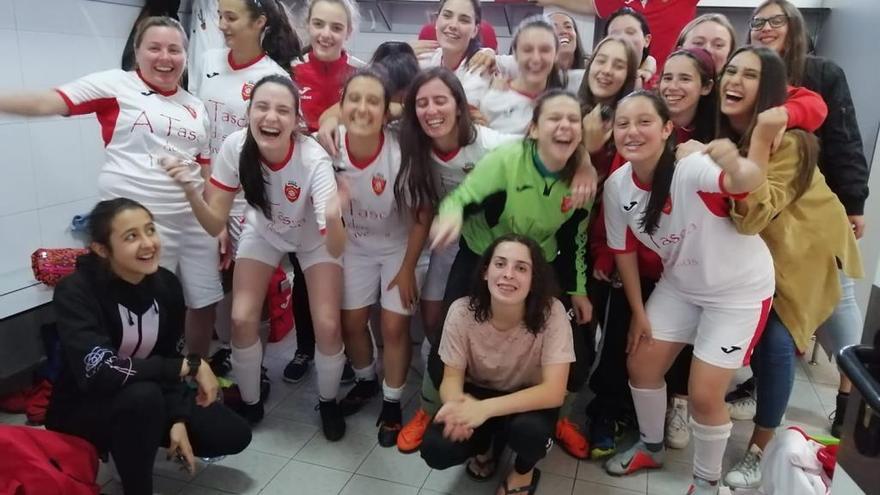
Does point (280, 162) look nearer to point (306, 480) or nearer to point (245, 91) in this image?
point (245, 91)

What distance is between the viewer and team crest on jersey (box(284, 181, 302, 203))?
7.00ft

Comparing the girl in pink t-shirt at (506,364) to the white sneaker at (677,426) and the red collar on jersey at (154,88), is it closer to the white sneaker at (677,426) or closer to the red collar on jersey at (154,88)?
the white sneaker at (677,426)

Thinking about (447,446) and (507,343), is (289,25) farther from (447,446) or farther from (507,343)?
(447,446)

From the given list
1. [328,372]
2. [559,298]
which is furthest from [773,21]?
[328,372]

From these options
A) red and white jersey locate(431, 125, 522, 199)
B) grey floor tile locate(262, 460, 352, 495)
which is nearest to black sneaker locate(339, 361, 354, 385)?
grey floor tile locate(262, 460, 352, 495)

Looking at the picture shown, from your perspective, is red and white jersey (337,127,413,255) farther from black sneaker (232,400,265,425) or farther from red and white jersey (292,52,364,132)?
black sneaker (232,400,265,425)

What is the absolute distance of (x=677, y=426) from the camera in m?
2.32

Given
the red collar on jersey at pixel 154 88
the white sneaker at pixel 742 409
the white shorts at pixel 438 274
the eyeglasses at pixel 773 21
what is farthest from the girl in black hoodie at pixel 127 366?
the eyeglasses at pixel 773 21

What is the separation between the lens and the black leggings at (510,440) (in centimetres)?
185

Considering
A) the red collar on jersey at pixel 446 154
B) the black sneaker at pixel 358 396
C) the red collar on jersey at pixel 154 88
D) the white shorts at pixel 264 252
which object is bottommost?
the black sneaker at pixel 358 396

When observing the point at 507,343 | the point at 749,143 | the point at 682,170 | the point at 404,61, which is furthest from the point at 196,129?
the point at 749,143

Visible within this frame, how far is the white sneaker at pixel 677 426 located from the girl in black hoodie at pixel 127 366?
4.82ft

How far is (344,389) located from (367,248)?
2.24ft

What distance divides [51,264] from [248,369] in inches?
37.7
